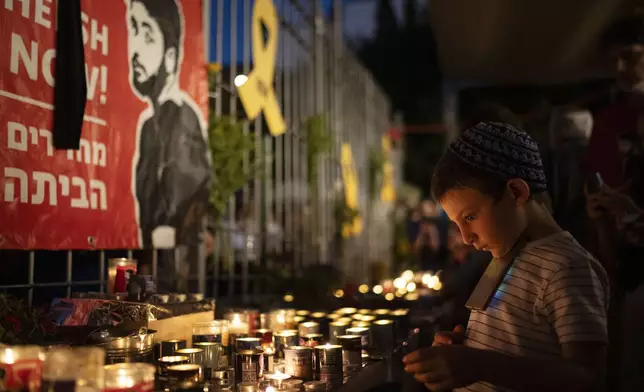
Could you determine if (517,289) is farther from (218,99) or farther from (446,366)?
(218,99)

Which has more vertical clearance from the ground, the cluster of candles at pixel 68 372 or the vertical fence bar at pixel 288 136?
the vertical fence bar at pixel 288 136

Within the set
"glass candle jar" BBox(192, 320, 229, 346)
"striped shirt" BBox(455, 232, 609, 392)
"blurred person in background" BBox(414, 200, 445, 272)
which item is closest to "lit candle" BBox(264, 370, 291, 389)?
"glass candle jar" BBox(192, 320, 229, 346)

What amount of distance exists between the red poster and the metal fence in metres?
0.21

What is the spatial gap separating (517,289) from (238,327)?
1127mm

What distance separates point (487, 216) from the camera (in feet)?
5.10

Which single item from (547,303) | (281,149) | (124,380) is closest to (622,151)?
(547,303)

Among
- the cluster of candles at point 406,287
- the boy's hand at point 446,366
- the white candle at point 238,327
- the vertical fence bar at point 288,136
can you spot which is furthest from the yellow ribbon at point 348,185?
the boy's hand at point 446,366

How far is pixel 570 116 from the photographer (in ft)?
11.5

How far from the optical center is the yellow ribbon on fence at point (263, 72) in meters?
3.96

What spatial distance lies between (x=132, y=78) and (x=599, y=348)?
212cm

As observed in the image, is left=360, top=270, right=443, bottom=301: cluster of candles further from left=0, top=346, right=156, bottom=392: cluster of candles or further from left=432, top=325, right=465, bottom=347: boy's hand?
left=0, top=346, right=156, bottom=392: cluster of candles

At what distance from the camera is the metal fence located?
9.90 feet

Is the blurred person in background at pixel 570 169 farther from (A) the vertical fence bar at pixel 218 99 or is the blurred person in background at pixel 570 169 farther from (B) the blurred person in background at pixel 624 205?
(A) the vertical fence bar at pixel 218 99

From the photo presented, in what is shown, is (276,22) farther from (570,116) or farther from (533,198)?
(533,198)
